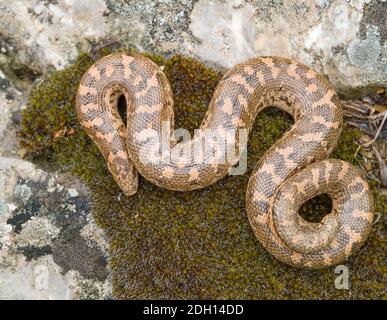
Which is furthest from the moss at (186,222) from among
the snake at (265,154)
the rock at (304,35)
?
the rock at (304,35)

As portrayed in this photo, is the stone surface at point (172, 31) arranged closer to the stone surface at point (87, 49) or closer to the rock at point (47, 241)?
the stone surface at point (87, 49)

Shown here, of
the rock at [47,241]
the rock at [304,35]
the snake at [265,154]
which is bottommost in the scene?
the rock at [47,241]

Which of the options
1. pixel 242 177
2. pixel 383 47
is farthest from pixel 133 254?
pixel 383 47

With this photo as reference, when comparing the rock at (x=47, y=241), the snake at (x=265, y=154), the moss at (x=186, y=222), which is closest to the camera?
the snake at (x=265, y=154)

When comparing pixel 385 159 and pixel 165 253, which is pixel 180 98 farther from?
pixel 385 159

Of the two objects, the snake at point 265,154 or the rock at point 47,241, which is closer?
the snake at point 265,154

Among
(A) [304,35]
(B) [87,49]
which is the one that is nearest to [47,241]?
(B) [87,49]
